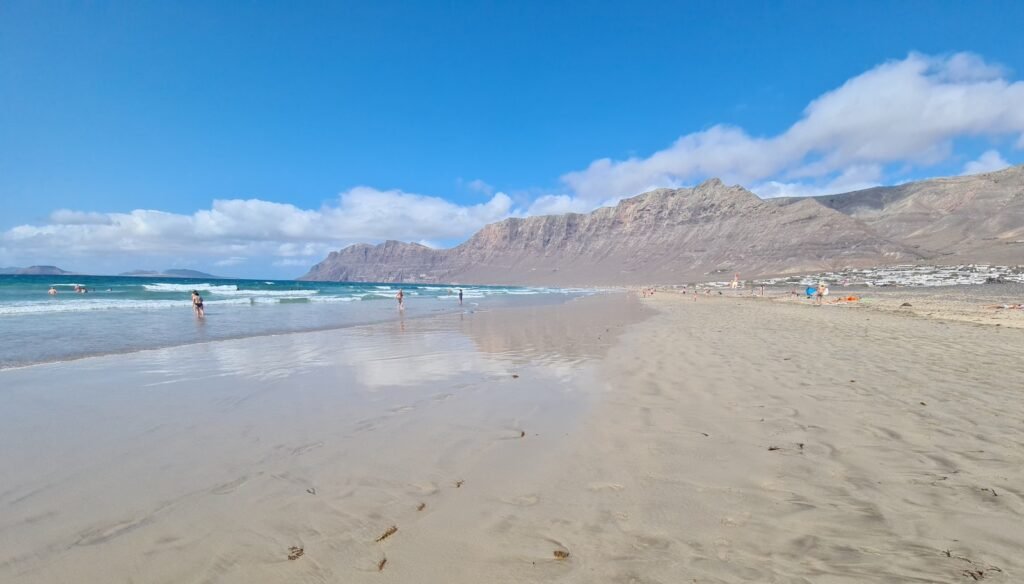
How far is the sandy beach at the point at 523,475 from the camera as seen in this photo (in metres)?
2.69

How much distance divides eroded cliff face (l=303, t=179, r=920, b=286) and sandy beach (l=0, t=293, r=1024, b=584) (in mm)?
92137

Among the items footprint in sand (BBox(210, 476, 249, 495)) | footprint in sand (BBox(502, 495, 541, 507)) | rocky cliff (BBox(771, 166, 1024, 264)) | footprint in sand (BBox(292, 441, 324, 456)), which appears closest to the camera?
footprint in sand (BBox(502, 495, 541, 507))

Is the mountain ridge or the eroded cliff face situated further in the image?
the eroded cliff face

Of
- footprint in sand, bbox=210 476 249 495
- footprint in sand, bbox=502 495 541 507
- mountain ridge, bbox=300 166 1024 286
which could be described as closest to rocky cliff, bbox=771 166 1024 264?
mountain ridge, bbox=300 166 1024 286

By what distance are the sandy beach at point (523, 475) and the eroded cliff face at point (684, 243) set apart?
9214 cm

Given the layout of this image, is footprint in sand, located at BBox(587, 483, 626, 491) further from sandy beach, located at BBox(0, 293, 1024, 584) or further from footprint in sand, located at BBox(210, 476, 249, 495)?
footprint in sand, located at BBox(210, 476, 249, 495)

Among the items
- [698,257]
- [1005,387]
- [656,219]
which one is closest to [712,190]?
[656,219]

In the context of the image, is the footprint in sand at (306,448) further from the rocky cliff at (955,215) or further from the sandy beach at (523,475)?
the rocky cliff at (955,215)

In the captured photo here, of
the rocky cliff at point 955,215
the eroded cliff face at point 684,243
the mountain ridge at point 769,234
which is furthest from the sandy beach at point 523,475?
the eroded cliff face at point 684,243

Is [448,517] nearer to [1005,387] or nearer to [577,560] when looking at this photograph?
[577,560]

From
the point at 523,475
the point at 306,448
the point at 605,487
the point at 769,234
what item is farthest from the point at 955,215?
the point at 306,448

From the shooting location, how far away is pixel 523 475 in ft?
13.0

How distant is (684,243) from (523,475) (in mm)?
134577

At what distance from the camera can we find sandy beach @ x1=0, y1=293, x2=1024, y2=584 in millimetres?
2691
